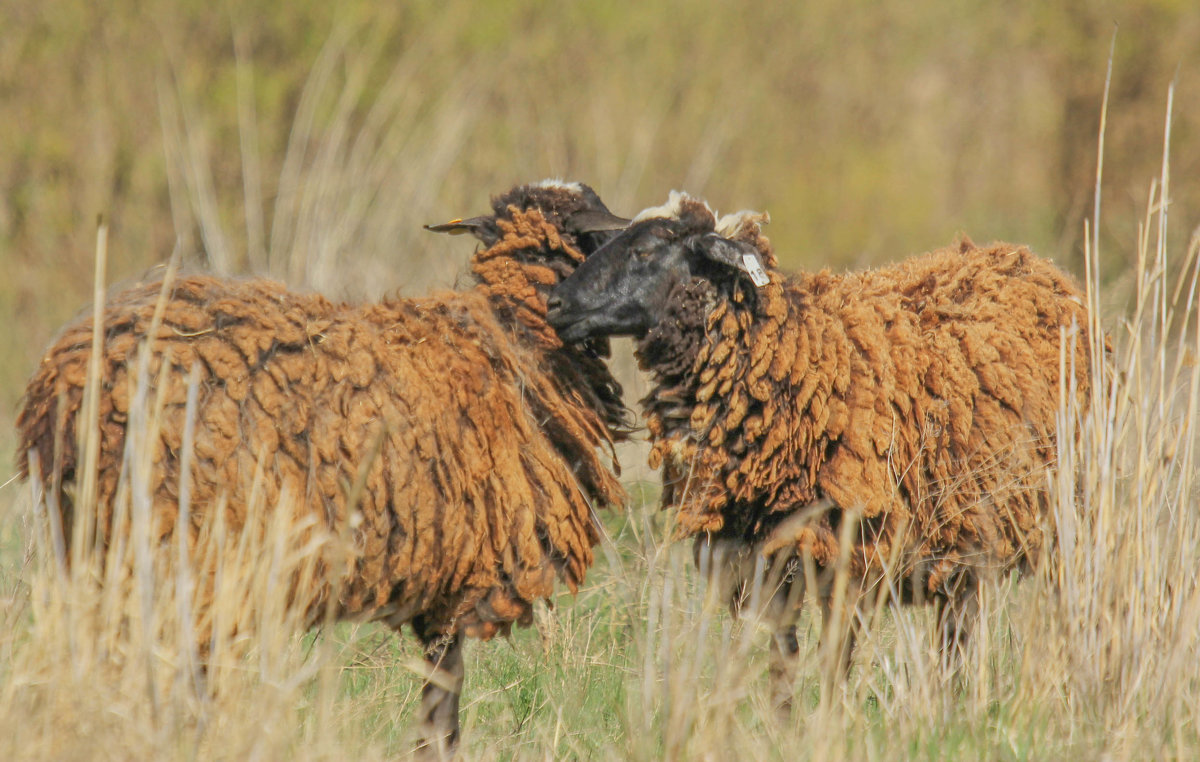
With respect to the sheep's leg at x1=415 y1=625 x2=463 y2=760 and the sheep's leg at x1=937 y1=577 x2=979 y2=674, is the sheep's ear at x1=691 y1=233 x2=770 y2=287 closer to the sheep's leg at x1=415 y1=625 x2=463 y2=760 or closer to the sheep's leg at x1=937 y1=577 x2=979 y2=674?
the sheep's leg at x1=937 y1=577 x2=979 y2=674

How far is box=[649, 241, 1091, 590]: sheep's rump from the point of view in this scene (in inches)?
156

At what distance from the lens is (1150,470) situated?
351 centimetres

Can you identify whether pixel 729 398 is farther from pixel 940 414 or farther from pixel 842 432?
pixel 940 414

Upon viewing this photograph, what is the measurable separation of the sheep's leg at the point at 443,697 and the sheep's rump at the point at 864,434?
868 millimetres

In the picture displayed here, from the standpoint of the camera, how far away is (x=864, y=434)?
3.96m

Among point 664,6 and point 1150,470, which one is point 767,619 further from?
point 664,6

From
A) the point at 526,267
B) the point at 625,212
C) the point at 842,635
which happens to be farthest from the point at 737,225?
the point at 625,212

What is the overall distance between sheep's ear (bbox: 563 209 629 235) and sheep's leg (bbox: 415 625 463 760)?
149 cm

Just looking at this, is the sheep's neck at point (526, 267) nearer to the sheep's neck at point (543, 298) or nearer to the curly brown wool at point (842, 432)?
the sheep's neck at point (543, 298)

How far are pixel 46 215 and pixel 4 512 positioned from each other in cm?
484

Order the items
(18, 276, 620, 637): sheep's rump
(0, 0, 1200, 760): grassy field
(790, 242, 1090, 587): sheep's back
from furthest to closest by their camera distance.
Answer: (790, 242, 1090, 587): sheep's back
(18, 276, 620, 637): sheep's rump
(0, 0, 1200, 760): grassy field

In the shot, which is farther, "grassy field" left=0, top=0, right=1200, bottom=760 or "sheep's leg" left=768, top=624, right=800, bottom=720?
"sheep's leg" left=768, top=624, right=800, bottom=720

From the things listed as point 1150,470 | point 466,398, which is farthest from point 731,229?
point 1150,470

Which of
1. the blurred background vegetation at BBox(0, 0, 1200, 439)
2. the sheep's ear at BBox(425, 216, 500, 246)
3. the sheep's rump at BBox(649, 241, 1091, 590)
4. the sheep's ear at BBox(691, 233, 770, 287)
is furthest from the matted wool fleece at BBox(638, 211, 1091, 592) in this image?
the blurred background vegetation at BBox(0, 0, 1200, 439)
